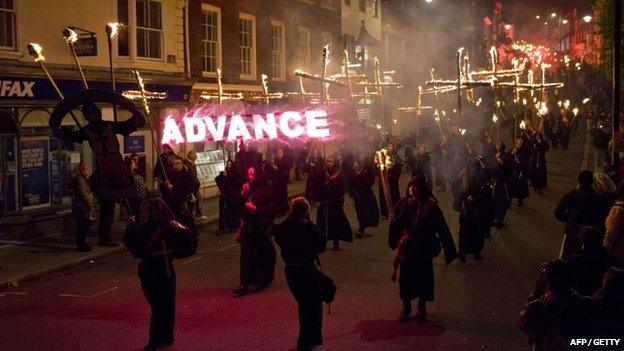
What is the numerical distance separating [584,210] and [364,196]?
592 centimetres

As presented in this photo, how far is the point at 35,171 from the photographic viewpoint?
14.2 m

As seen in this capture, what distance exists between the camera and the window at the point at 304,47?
25.9m

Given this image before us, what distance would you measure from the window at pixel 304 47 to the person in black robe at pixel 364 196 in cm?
1264

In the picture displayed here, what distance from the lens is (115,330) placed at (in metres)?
7.64

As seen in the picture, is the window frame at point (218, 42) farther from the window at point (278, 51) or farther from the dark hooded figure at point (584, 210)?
the dark hooded figure at point (584, 210)

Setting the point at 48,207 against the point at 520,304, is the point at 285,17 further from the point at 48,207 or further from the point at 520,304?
the point at 520,304

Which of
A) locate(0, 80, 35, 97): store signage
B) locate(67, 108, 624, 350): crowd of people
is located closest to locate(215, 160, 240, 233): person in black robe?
locate(67, 108, 624, 350): crowd of people

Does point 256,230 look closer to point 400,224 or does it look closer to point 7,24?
point 400,224

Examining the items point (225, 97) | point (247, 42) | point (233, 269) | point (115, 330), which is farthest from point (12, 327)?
point (247, 42)

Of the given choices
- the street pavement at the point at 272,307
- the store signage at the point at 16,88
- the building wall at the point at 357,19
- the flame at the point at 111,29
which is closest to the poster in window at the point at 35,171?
the store signage at the point at 16,88

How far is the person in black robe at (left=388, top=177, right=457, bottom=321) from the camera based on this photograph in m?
7.68

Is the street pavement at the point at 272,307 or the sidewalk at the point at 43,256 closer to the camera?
the street pavement at the point at 272,307

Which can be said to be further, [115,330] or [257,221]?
[257,221]

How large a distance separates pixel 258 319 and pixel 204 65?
535 inches
